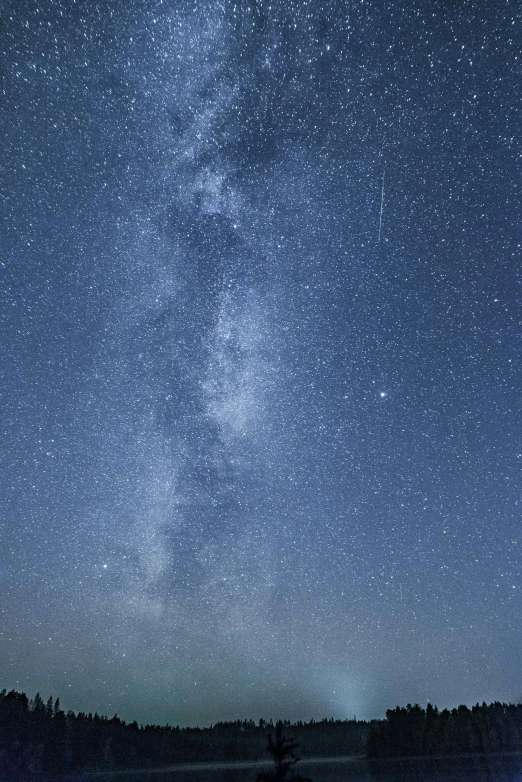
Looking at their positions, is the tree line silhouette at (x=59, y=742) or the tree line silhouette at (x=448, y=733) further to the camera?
the tree line silhouette at (x=448, y=733)

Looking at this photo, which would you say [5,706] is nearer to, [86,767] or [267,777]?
[86,767]

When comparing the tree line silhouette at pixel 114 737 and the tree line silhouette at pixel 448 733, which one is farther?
the tree line silhouette at pixel 448 733

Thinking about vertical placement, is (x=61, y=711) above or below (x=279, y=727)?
above

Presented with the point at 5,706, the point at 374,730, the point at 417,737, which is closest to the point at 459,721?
the point at 417,737

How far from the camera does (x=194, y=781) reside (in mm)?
142125

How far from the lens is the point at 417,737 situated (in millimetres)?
138750

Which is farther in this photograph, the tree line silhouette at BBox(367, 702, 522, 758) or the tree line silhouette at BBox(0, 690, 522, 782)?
the tree line silhouette at BBox(367, 702, 522, 758)

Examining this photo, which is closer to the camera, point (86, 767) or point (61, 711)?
point (61, 711)

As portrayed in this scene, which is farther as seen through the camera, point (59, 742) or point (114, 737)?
point (114, 737)

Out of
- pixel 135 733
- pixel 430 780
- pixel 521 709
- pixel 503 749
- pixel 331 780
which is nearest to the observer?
pixel 430 780

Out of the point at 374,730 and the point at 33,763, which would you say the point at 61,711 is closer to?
the point at 33,763

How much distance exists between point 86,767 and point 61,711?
23.7 metres

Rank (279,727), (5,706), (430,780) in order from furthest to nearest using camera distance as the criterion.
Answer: (430,780) < (5,706) < (279,727)

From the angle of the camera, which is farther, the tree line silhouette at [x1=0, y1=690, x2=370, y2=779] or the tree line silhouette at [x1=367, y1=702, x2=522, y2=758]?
the tree line silhouette at [x1=367, y1=702, x2=522, y2=758]
